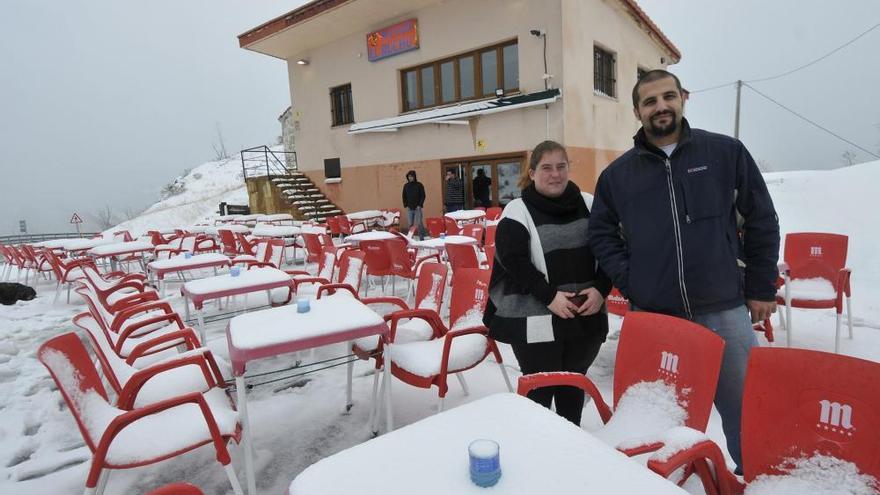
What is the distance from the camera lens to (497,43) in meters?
10.7

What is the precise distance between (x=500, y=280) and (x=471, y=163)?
386 inches

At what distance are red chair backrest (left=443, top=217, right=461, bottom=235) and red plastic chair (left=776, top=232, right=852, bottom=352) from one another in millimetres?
4736

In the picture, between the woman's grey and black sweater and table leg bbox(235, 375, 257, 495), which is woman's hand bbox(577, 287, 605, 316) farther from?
table leg bbox(235, 375, 257, 495)

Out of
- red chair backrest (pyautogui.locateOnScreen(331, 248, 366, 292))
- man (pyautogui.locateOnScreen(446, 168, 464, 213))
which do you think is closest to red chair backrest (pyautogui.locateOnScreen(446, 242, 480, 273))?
red chair backrest (pyautogui.locateOnScreen(331, 248, 366, 292))

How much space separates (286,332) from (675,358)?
1768mm

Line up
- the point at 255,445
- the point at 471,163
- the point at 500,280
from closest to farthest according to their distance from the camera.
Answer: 1. the point at 500,280
2. the point at 255,445
3. the point at 471,163

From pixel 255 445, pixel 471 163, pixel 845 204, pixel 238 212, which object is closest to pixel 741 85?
pixel 845 204

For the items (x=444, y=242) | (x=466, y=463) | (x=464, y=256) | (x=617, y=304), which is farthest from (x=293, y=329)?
(x=444, y=242)

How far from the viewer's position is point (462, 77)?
11.5 m

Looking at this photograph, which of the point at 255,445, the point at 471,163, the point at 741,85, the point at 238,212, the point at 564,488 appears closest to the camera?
the point at 564,488

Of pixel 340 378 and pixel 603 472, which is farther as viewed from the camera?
pixel 340 378

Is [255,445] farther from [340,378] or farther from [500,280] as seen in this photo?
[500,280]

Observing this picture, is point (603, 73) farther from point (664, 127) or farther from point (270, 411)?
point (270, 411)

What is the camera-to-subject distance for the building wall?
392 inches
